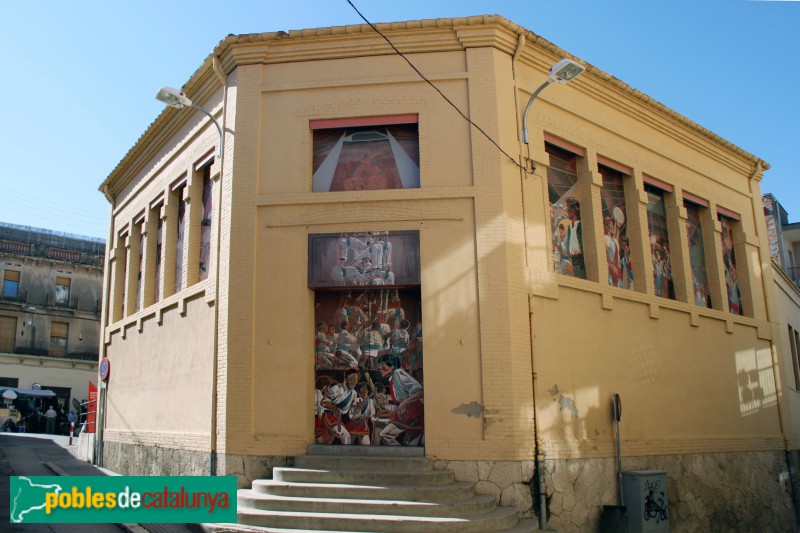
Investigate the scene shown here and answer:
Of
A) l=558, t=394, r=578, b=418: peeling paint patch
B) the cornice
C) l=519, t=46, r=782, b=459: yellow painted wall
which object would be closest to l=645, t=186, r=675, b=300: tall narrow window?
l=519, t=46, r=782, b=459: yellow painted wall

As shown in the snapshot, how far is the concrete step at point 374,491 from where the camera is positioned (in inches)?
372

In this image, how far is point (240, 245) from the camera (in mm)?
11367

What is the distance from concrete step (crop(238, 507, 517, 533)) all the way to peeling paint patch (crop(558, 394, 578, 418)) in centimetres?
247

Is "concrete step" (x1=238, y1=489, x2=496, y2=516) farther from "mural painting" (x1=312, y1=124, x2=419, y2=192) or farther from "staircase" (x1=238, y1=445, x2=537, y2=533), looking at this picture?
"mural painting" (x1=312, y1=124, x2=419, y2=192)

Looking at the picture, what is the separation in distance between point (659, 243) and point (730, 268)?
122 inches

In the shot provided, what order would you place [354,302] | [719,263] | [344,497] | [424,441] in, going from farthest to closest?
[719,263]
[354,302]
[424,441]
[344,497]

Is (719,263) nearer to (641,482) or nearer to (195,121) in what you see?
(641,482)

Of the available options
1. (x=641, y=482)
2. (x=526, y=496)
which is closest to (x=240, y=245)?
(x=526, y=496)

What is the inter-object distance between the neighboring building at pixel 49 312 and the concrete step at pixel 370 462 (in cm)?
3459

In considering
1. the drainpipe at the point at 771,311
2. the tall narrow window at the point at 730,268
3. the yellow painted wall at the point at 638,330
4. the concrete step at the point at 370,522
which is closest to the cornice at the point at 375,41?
the yellow painted wall at the point at 638,330

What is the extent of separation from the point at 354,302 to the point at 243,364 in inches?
76.7

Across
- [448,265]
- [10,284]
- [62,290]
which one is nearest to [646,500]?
[448,265]

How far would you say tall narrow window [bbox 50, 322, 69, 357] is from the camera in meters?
41.1

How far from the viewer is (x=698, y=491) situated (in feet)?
43.1
